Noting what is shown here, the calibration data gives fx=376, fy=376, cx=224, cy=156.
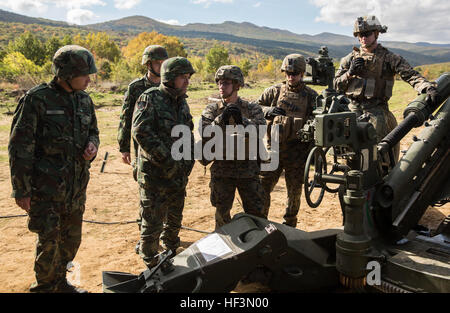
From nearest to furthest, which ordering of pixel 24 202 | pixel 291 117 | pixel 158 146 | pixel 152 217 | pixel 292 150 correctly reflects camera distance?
pixel 24 202, pixel 158 146, pixel 152 217, pixel 291 117, pixel 292 150

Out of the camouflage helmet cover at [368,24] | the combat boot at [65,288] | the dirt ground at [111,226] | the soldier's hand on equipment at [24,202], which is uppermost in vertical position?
the camouflage helmet cover at [368,24]

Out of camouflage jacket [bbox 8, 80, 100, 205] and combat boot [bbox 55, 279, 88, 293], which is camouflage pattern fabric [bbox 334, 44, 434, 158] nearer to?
camouflage jacket [bbox 8, 80, 100, 205]

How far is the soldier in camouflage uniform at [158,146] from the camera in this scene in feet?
11.9

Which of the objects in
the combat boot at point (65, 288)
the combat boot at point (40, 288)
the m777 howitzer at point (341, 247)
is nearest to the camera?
the m777 howitzer at point (341, 247)

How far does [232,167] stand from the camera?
4.07 m

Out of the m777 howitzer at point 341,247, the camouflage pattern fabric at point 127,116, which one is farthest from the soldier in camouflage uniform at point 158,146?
the camouflage pattern fabric at point 127,116

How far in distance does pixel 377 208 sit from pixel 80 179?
9.10 ft

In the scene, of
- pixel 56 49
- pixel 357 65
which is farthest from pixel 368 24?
pixel 56 49

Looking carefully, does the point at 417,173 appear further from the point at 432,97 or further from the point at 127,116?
the point at 127,116

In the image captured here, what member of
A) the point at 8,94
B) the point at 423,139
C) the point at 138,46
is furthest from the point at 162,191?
the point at 138,46

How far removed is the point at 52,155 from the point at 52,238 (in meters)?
0.70

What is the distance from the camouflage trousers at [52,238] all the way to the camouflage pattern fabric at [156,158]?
2.14ft

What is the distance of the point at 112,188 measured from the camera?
7.35m

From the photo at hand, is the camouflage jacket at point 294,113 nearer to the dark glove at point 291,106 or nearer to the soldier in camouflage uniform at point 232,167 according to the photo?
the dark glove at point 291,106
